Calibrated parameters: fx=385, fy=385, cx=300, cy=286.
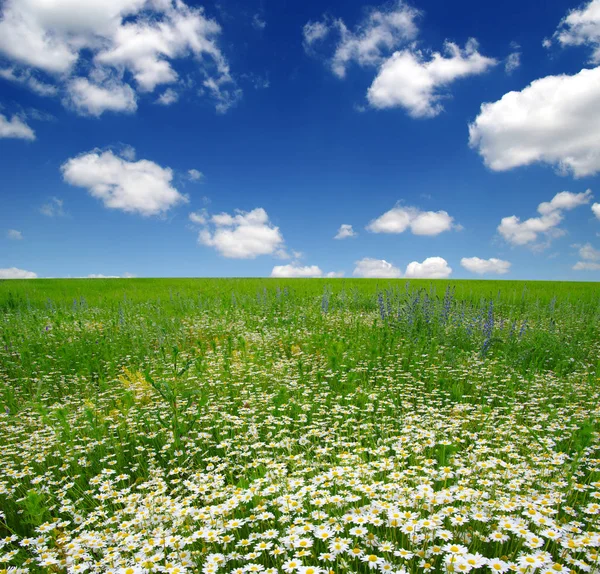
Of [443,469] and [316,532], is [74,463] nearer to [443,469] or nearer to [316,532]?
[316,532]

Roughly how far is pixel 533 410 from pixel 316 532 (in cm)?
495

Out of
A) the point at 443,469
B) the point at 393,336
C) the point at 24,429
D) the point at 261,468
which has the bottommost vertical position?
the point at 24,429

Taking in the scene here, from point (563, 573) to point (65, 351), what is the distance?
1073 cm

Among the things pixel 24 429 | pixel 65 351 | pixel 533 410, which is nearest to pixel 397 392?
pixel 533 410

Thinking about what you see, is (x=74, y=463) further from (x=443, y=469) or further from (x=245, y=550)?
(x=443, y=469)

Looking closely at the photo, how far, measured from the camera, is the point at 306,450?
4605 millimetres

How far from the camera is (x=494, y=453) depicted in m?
4.24

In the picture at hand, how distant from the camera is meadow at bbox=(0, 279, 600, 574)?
2754 mm

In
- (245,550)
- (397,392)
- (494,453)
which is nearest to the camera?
(245,550)

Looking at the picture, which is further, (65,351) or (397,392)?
(65,351)

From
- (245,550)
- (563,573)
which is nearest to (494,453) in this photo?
(563,573)

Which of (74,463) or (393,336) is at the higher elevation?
(393,336)

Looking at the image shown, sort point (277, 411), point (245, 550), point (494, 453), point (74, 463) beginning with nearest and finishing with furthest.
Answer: point (245, 550)
point (494, 453)
point (74, 463)
point (277, 411)

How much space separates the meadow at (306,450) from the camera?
2.75m
